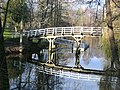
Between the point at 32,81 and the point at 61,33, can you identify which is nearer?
the point at 32,81

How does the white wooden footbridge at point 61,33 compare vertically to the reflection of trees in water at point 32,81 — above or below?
above

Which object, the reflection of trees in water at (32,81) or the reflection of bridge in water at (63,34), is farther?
the reflection of bridge in water at (63,34)

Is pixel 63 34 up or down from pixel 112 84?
up

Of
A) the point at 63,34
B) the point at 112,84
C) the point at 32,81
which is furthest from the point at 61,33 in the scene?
the point at 112,84

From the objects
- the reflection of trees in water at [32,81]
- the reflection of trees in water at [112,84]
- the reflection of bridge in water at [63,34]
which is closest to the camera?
the reflection of trees in water at [32,81]

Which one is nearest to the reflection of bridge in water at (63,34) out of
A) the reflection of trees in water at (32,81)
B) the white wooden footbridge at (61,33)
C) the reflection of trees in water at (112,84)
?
the white wooden footbridge at (61,33)

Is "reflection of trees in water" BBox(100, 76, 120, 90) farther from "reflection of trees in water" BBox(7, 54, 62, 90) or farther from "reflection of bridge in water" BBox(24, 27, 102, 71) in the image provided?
"reflection of bridge in water" BBox(24, 27, 102, 71)

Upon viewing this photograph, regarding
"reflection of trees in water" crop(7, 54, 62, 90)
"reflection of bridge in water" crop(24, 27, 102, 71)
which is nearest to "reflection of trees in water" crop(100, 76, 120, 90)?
"reflection of trees in water" crop(7, 54, 62, 90)

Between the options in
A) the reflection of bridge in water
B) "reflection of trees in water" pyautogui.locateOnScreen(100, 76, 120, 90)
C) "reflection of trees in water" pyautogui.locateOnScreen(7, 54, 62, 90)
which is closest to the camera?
"reflection of trees in water" pyautogui.locateOnScreen(7, 54, 62, 90)

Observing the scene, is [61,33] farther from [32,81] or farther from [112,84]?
[112,84]

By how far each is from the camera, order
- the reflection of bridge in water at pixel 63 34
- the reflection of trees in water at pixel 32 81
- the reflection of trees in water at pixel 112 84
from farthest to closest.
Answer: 1. the reflection of bridge in water at pixel 63 34
2. the reflection of trees in water at pixel 112 84
3. the reflection of trees in water at pixel 32 81

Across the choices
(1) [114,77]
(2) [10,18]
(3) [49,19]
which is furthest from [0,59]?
(3) [49,19]

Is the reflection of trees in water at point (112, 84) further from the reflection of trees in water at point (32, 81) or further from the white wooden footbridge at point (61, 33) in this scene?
the white wooden footbridge at point (61, 33)

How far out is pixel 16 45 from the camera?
114 ft
